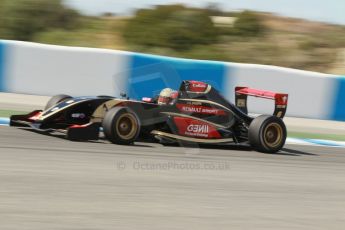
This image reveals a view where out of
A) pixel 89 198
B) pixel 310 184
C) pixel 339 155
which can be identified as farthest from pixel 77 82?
pixel 89 198

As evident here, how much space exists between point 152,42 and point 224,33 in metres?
3.59

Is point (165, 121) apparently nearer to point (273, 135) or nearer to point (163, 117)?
point (163, 117)

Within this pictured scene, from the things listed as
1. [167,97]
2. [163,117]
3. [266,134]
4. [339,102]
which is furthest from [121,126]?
[339,102]

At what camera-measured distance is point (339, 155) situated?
32.0 ft

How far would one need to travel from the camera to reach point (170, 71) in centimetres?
1341

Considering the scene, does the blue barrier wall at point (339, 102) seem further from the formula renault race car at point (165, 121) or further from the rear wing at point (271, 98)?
the formula renault race car at point (165, 121)

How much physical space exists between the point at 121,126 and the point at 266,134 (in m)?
2.00

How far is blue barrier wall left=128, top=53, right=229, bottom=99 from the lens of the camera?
42.0 feet

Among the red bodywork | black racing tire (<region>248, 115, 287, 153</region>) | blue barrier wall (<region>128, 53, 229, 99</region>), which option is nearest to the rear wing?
the red bodywork

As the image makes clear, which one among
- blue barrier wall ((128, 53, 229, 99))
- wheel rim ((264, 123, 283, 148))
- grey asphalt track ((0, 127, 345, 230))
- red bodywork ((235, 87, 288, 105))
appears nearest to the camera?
grey asphalt track ((0, 127, 345, 230))

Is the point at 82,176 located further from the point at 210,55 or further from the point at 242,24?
the point at 242,24

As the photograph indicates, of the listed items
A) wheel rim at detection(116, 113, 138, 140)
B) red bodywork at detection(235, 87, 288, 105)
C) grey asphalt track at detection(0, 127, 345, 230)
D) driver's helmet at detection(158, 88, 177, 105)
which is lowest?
grey asphalt track at detection(0, 127, 345, 230)

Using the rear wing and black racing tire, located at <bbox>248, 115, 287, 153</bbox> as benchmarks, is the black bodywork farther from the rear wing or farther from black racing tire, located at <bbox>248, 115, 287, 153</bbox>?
the rear wing

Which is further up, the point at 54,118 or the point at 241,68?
the point at 241,68
